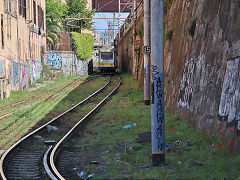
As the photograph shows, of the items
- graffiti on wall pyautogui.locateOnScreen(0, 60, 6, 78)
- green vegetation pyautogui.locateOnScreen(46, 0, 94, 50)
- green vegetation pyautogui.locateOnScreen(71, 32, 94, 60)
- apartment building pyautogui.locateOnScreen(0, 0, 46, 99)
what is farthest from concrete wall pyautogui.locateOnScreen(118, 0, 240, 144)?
green vegetation pyautogui.locateOnScreen(71, 32, 94, 60)

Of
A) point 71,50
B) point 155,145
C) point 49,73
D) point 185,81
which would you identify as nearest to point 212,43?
point 185,81

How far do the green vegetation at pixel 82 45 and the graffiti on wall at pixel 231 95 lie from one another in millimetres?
37471

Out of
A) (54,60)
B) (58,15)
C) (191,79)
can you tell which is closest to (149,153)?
(191,79)

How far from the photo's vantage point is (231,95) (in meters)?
7.78

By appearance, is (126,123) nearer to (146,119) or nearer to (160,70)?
(146,119)

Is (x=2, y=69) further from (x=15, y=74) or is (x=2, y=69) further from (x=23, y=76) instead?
(x=23, y=76)

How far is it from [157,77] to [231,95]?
166 cm

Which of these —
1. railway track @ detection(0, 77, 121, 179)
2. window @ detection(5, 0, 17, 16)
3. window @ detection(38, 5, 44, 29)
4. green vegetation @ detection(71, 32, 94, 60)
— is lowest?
railway track @ detection(0, 77, 121, 179)

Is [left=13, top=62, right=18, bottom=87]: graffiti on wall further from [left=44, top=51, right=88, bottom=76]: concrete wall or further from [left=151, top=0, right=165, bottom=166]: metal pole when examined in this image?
[left=151, top=0, right=165, bottom=166]: metal pole

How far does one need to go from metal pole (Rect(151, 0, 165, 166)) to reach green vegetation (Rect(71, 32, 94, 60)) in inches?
1479

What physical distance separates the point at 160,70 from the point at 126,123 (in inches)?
211

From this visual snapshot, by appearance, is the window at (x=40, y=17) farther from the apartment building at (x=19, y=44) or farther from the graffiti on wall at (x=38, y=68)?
the graffiti on wall at (x=38, y=68)

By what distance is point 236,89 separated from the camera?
7582mm

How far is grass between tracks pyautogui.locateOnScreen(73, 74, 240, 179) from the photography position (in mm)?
6835
